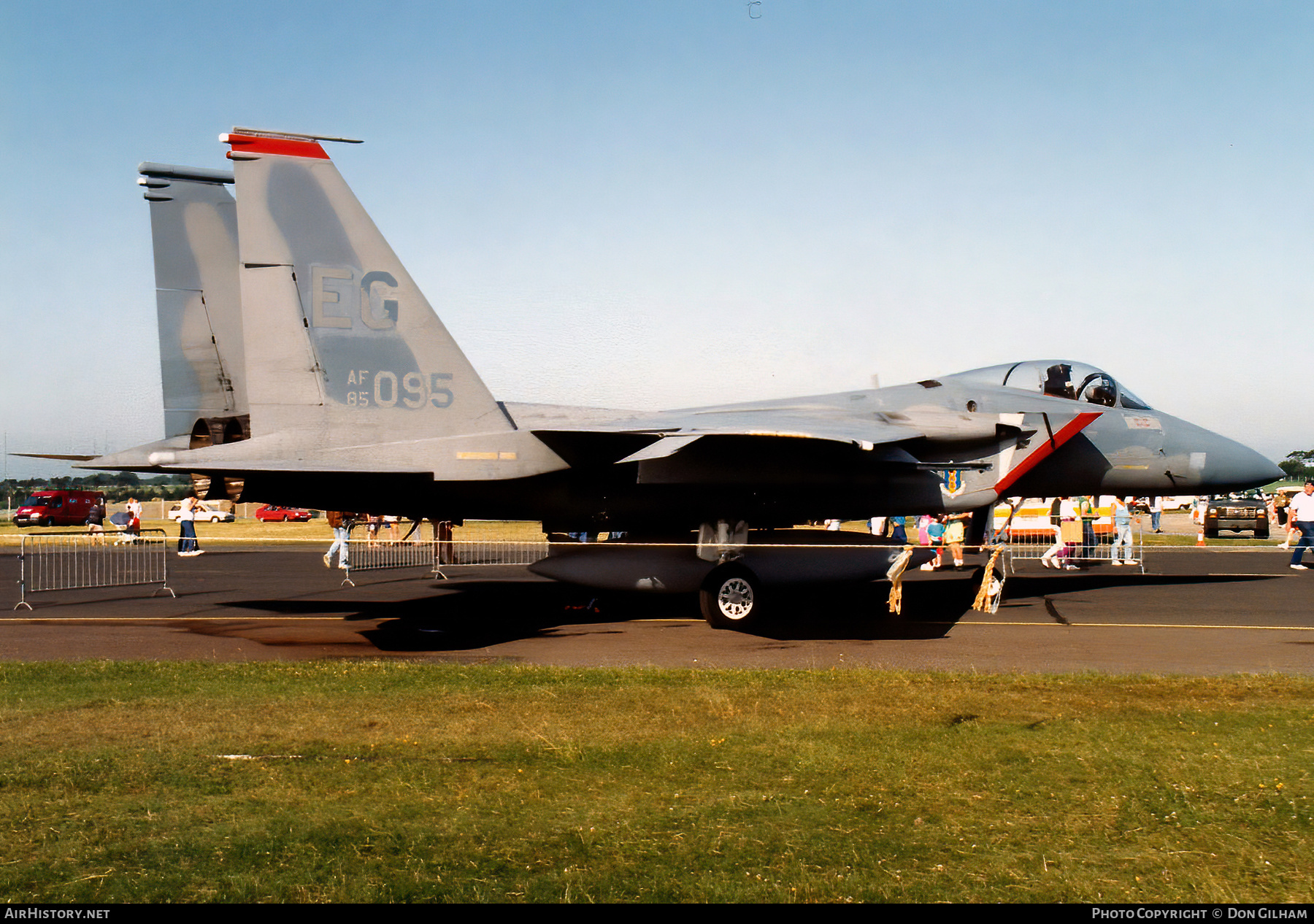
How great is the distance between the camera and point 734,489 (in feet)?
40.4

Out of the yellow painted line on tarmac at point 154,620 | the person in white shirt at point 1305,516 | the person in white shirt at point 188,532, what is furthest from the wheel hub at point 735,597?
the person in white shirt at point 188,532

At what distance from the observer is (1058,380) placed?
46.5 ft

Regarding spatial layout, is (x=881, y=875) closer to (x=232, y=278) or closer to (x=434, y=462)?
(x=434, y=462)

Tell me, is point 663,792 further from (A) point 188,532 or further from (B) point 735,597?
(A) point 188,532

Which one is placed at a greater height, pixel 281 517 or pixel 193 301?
pixel 193 301

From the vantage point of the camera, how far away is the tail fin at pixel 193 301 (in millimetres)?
13023

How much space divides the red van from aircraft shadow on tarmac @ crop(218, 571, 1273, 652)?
4781 centimetres

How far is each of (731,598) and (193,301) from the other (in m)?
8.16

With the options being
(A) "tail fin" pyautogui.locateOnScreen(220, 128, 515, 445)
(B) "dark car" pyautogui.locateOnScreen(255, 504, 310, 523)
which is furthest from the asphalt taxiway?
(B) "dark car" pyautogui.locateOnScreen(255, 504, 310, 523)

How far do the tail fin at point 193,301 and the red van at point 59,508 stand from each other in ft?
159

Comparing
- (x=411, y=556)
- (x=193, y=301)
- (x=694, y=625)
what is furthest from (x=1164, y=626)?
(x=411, y=556)

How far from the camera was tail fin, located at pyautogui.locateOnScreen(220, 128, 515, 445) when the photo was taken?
1077cm

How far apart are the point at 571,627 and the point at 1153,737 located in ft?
24.7

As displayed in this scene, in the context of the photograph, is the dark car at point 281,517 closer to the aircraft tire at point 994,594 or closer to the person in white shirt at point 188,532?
the person in white shirt at point 188,532
